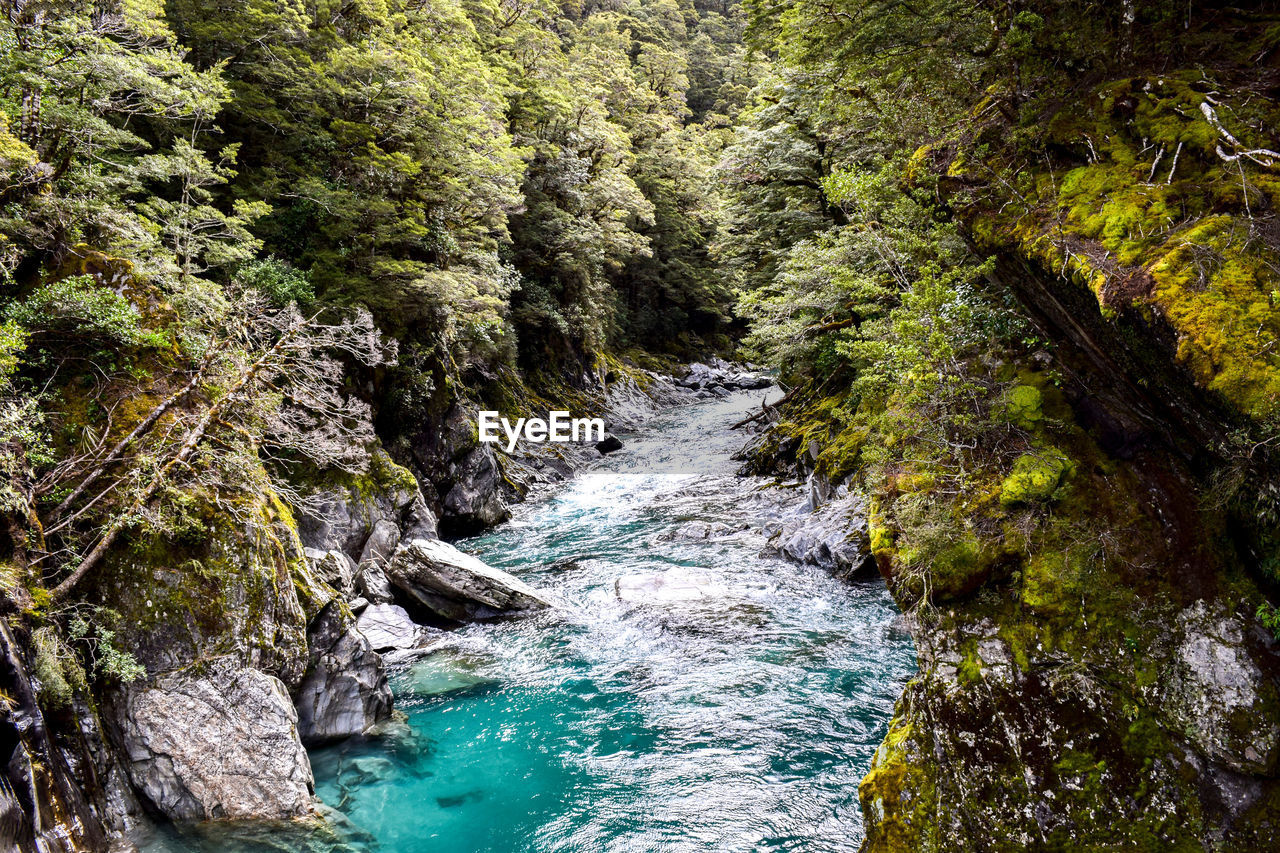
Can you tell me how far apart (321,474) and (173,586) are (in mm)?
5741

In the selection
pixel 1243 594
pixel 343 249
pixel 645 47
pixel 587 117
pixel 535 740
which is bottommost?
pixel 535 740

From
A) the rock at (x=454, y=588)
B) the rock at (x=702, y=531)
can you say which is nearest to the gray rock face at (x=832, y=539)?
the rock at (x=702, y=531)

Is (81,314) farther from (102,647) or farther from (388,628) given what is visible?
(388,628)

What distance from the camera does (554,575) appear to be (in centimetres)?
1318

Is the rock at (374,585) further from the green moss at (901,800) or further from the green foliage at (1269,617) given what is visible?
the green foliage at (1269,617)

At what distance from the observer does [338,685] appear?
7.99m

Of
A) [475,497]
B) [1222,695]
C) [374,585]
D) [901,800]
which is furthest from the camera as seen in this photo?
[475,497]

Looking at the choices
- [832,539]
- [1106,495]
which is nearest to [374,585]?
[832,539]

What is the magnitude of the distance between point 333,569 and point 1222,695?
36.7 feet

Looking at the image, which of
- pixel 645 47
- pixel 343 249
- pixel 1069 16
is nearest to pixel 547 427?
pixel 343 249

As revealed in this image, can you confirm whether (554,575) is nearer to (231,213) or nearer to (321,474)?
(321,474)

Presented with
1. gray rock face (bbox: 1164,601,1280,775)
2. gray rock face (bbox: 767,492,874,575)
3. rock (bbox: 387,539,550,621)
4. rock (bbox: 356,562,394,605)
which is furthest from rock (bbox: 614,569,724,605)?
gray rock face (bbox: 1164,601,1280,775)

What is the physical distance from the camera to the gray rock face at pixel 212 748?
617 cm

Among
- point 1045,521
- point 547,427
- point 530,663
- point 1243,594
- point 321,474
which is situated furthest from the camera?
point 547,427
